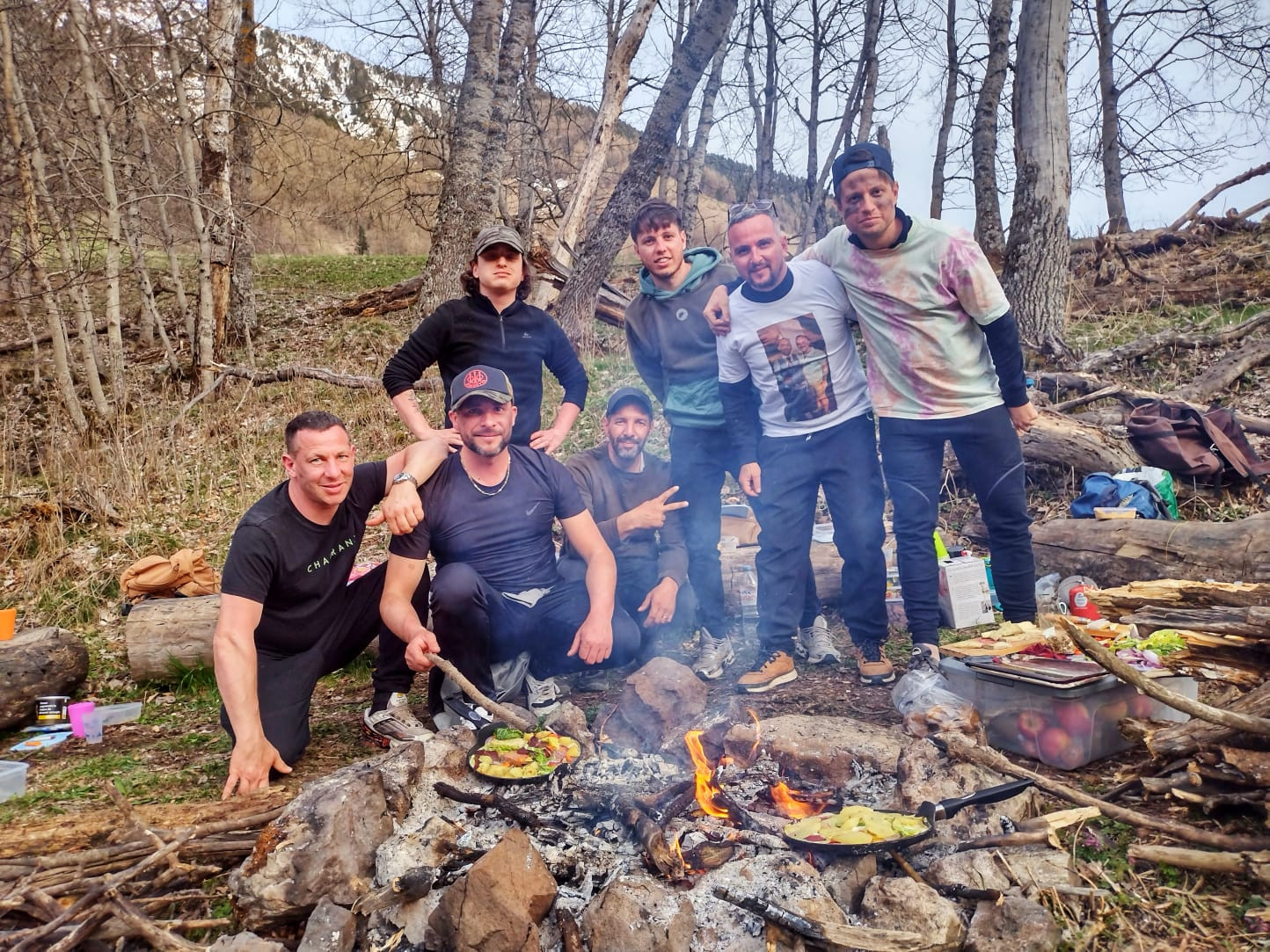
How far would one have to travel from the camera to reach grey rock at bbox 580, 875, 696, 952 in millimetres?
2230

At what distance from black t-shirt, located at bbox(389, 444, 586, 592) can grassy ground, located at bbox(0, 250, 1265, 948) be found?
868 mm

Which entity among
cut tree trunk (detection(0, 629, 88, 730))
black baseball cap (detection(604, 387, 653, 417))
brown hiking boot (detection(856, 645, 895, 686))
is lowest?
brown hiking boot (detection(856, 645, 895, 686))

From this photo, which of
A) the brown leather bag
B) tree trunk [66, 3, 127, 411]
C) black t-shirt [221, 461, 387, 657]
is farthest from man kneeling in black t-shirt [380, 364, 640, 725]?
tree trunk [66, 3, 127, 411]

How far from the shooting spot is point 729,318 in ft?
14.4

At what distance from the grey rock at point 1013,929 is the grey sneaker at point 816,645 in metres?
2.31

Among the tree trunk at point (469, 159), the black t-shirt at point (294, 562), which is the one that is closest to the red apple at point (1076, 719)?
the black t-shirt at point (294, 562)

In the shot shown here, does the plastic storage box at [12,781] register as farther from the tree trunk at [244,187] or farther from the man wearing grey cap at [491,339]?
the tree trunk at [244,187]

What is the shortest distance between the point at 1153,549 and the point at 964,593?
118cm

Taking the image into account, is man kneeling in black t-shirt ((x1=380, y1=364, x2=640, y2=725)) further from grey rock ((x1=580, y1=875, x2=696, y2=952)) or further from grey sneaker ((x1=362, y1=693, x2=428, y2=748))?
grey rock ((x1=580, y1=875, x2=696, y2=952))

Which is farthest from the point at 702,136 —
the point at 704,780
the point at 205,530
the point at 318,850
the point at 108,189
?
the point at 318,850

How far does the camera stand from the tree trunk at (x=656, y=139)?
7.88 m

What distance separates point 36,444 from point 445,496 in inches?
261

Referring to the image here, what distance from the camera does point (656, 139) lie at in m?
8.09

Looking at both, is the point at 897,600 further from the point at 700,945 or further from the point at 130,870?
the point at 130,870
